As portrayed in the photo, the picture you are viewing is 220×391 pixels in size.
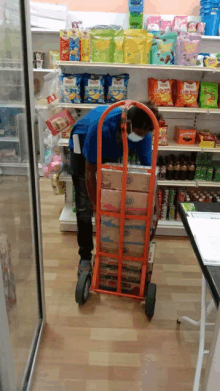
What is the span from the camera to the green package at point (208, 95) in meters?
3.09

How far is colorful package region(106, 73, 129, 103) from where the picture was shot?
3.01 metres

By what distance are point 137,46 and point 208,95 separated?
0.87 meters

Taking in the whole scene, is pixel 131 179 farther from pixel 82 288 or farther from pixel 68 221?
pixel 68 221

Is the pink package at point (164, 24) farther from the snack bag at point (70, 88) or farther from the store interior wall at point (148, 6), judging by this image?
the snack bag at point (70, 88)

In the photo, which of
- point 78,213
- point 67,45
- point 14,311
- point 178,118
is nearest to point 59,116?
point 78,213

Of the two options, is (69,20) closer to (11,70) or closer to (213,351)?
(11,70)

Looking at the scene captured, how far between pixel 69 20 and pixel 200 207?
123 inches

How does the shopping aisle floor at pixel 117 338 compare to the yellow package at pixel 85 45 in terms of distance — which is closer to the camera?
the shopping aisle floor at pixel 117 338

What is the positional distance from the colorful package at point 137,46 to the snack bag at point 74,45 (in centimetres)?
45

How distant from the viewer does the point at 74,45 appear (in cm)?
287

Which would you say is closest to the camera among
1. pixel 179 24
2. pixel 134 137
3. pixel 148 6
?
pixel 134 137

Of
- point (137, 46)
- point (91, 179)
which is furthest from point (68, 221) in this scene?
point (137, 46)

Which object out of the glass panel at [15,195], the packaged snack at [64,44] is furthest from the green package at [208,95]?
the glass panel at [15,195]

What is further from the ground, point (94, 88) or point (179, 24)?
point (179, 24)
